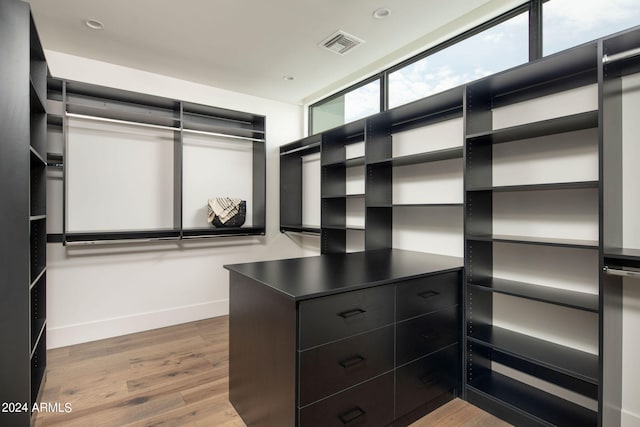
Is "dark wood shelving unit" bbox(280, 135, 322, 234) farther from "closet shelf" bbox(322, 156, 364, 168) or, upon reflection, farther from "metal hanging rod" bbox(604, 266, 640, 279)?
"metal hanging rod" bbox(604, 266, 640, 279)

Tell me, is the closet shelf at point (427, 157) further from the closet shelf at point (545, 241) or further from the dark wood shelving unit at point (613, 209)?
the dark wood shelving unit at point (613, 209)

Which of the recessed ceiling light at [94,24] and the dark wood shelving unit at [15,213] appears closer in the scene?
the dark wood shelving unit at [15,213]

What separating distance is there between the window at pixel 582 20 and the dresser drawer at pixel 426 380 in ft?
6.79

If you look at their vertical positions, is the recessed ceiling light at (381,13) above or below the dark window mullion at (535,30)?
above

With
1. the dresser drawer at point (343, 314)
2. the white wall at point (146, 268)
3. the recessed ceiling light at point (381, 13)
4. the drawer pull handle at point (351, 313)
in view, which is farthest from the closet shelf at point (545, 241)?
the white wall at point (146, 268)

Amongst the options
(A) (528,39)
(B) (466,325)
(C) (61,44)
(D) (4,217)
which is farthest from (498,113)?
(C) (61,44)

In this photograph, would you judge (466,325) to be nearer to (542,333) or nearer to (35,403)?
(542,333)

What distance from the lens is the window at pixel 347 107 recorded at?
3.47 meters

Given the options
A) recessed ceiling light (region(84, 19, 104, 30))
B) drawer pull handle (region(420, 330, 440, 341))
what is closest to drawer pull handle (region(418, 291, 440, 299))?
drawer pull handle (region(420, 330, 440, 341))

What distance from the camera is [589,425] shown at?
5.64ft

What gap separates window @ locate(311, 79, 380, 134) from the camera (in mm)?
3475

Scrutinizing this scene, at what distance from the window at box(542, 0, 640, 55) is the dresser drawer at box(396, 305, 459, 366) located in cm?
182

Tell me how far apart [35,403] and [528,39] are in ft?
12.8

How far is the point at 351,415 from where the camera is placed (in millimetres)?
1607
